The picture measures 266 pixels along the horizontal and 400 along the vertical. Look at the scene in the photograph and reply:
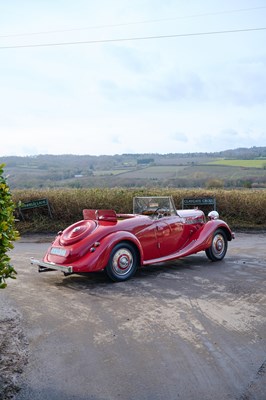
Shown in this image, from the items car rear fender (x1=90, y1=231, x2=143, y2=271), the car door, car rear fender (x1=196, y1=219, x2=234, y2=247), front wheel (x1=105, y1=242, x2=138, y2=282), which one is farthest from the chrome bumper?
car rear fender (x1=196, y1=219, x2=234, y2=247)

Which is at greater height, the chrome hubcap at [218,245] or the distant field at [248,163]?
the distant field at [248,163]

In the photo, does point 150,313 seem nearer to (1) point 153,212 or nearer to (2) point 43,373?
(2) point 43,373

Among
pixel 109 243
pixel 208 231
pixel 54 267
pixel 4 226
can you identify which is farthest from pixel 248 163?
pixel 4 226

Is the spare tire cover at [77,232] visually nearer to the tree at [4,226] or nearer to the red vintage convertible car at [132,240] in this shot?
the red vintage convertible car at [132,240]

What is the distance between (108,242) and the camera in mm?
8398

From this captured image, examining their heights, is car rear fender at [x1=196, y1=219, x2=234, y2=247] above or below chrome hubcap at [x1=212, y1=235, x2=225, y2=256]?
above

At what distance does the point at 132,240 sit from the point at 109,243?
0.56 meters

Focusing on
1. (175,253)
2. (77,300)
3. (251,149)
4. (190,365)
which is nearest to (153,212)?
(175,253)

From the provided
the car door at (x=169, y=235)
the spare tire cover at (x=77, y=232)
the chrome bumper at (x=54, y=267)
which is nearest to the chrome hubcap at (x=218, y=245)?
the car door at (x=169, y=235)

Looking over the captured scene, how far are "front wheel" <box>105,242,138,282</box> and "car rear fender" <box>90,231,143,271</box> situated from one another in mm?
85

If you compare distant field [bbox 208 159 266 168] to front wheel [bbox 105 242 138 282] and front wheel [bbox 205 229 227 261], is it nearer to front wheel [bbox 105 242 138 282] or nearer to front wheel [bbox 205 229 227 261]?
front wheel [bbox 205 229 227 261]

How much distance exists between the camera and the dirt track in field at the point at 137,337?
4316 mm

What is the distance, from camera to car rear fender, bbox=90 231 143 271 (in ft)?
27.1

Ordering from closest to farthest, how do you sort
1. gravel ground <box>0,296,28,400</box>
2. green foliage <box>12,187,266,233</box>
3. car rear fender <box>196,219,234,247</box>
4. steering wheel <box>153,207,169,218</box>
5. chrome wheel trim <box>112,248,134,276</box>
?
gravel ground <box>0,296,28,400</box> → chrome wheel trim <box>112,248,134,276</box> → steering wheel <box>153,207,169,218</box> → car rear fender <box>196,219,234,247</box> → green foliage <box>12,187,266,233</box>
